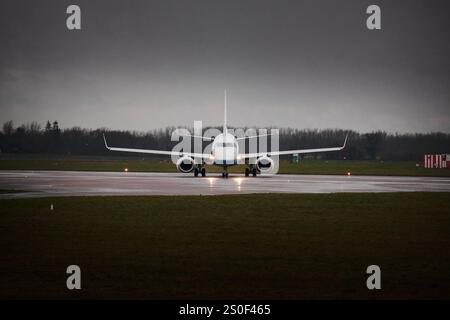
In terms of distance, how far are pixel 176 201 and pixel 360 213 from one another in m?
8.14

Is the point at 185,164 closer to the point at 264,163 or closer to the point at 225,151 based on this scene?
the point at 225,151

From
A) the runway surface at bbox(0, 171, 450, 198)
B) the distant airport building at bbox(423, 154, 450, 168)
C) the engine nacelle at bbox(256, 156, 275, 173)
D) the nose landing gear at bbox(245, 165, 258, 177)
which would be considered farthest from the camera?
the distant airport building at bbox(423, 154, 450, 168)

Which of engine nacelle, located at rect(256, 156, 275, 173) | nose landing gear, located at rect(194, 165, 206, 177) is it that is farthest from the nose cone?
engine nacelle, located at rect(256, 156, 275, 173)

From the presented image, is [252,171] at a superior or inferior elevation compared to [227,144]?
inferior

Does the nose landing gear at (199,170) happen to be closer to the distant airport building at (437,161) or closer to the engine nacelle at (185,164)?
the engine nacelle at (185,164)

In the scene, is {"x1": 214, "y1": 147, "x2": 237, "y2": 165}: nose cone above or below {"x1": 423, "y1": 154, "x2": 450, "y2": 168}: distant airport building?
above

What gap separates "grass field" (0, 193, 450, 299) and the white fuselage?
27.5 meters

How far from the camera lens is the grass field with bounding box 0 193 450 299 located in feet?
35.8

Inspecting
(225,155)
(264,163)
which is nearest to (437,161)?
(264,163)

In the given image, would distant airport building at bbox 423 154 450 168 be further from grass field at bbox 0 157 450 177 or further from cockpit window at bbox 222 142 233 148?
cockpit window at bbox 222 142 233 148

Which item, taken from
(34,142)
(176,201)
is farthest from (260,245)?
(34,142)

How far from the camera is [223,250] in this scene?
14562 millimetres

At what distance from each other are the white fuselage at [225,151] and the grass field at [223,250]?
27501 millimetres

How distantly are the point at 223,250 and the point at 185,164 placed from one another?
1657 inches
